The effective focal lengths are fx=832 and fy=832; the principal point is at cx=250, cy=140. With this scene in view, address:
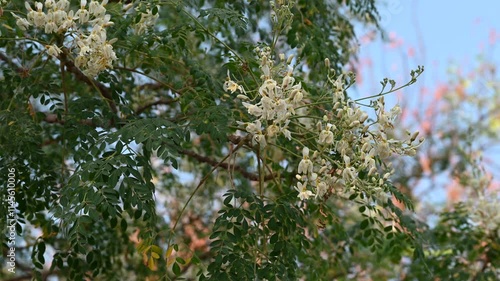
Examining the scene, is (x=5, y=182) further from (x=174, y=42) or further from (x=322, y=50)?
(x=322, y=50)

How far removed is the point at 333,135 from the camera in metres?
2.18

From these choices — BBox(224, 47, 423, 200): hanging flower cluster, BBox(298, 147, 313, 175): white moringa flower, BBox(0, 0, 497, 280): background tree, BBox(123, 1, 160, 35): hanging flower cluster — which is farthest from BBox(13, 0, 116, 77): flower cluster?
BBox(298, 147, 313, 175): white moringa flower

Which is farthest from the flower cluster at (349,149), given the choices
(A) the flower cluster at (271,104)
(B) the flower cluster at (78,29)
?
(B) the flower cluster at (78,29)

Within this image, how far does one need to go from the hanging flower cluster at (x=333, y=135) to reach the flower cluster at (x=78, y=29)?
358mm

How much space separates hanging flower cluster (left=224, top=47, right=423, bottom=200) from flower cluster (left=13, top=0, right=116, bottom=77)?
36 centimetres

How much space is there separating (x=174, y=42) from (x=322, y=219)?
0.78 meters

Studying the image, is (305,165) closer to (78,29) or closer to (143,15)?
(78,29)

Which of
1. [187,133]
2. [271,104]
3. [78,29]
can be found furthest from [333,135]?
[78,29]

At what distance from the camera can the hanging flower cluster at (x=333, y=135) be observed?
2.10 m

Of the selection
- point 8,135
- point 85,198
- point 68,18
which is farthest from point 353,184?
point 8,135

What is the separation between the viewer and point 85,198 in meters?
2.13

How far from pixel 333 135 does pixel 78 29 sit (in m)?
0.77

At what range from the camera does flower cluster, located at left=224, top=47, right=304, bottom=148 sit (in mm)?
2084

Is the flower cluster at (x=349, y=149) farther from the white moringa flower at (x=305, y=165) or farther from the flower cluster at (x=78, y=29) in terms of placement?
the flower cluster at (x=78, y=29)
